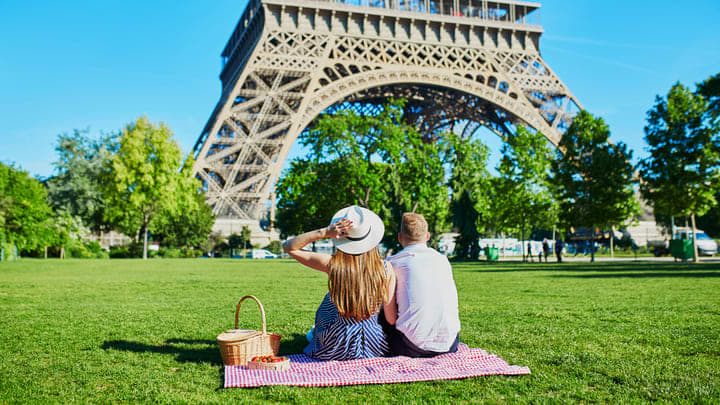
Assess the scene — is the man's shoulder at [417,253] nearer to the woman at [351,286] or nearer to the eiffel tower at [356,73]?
the woman at [351,286]

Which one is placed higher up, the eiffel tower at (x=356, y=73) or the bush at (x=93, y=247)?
the eiffel tower at (x=356, y=73)

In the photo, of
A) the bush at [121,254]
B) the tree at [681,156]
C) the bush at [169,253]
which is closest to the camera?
the tree at [681,156]

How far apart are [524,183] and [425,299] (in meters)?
27.7

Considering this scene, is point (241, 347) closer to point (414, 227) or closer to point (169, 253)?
point (414, 227)

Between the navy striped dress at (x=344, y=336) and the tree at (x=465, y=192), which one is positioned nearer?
the navy striped dress at (x=344, y=336)

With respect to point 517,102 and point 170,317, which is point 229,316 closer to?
point 170,317

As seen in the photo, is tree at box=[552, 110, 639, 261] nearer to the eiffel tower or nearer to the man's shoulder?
the eiffel tower

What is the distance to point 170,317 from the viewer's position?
679cm

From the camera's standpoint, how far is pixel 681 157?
20.5m

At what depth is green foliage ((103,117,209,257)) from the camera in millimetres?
27812

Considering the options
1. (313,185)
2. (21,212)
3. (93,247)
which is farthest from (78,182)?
(313,185)

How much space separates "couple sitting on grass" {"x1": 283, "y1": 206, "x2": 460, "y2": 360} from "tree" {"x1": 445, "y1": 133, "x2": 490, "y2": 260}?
84.7ft

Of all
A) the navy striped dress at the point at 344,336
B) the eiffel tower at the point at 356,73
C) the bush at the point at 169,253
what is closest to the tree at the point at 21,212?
the eiffel tower at the point at 356,73

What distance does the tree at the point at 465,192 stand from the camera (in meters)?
29.7
